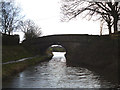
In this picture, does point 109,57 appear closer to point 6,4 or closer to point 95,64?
point 95,64

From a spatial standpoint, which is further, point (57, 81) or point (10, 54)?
point (10, 54)

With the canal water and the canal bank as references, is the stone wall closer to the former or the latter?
the canal bank

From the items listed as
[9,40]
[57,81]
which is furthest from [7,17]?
[57,81]

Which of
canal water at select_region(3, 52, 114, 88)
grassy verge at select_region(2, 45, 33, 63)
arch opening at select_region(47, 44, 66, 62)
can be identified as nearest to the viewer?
canal water at select_region(3, 52, 114, 88)

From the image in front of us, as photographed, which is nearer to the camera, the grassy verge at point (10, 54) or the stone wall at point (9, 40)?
the grassy verge at point (10, 54)

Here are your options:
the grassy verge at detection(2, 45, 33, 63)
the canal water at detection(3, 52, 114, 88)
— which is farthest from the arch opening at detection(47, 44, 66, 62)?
the canal water at detection(3, 52, 114, 88)

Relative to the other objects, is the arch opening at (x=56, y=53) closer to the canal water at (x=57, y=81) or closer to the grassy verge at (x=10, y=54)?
the grassy verge at (x=10, y=54)

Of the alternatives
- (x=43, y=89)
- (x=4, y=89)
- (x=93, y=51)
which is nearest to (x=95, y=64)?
(x=93, y=51)

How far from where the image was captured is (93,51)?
62.7 feet

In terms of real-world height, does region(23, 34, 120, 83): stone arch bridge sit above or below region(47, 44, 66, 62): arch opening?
above

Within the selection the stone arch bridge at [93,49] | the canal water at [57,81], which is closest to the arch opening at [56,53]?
the stone arch bridge at [93,49]

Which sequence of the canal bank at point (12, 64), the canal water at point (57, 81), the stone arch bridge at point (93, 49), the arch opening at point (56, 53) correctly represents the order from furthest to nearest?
the arch opening at point (56, 53) < the stone arch bridge at point (93, 49) < the canal bank at point (12, 64) < the canal water at point (57, 81)

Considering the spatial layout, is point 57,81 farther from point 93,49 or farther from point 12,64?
point 93,49

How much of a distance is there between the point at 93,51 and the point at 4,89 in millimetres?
13049
